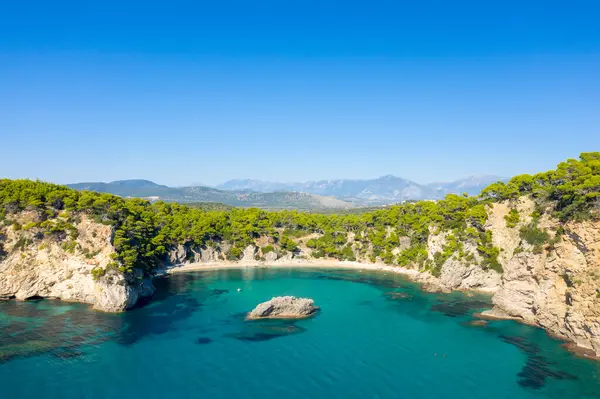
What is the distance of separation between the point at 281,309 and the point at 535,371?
93.5 ft

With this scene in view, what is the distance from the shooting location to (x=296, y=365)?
35594 millimetres

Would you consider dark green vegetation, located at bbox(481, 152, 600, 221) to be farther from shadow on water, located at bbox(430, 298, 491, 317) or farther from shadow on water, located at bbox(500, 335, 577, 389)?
shadow on water, located at bbox(430, 298, 491, 317)

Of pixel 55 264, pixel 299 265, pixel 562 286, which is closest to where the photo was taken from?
pixel 562 286

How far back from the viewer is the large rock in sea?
160 ft

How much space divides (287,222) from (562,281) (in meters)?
70.0

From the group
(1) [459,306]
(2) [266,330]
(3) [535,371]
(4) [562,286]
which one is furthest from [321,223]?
(3) [535,371]

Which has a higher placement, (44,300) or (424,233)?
(424,233)

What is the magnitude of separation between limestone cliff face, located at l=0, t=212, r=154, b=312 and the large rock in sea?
17777 mm

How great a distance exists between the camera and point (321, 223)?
102 m

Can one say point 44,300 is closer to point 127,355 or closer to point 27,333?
point 27,333

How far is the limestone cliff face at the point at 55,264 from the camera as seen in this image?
2041 inches

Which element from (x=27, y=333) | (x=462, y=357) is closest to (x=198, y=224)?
(x=27, y=333)

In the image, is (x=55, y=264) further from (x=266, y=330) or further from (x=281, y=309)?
(x=281, y=309)

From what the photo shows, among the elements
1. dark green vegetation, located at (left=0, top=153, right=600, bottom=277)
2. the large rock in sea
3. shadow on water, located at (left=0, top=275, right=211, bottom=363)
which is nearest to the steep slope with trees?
dark green vegetation, located at (left=0, top=153, right=600, bottom=277)
